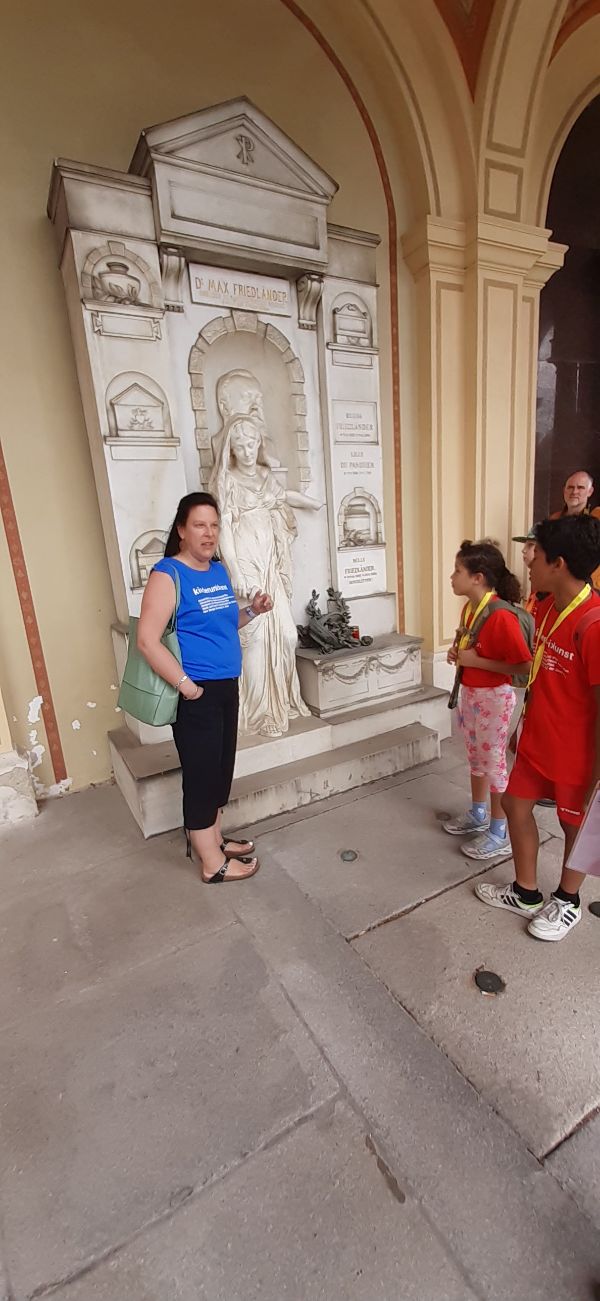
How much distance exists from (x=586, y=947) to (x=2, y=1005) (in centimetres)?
223

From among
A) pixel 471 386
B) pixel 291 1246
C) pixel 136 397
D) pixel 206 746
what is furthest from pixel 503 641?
pixel 471 386

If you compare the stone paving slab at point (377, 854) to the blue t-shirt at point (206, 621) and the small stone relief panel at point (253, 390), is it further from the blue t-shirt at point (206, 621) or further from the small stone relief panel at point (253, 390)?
the small stone relief panel at point (253, 390)

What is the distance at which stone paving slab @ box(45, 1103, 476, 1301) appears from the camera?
124 centimetres

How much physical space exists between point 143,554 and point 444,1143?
295 centimetres

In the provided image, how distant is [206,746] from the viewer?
2377 millimetres

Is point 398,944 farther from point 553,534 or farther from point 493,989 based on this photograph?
point 553,534

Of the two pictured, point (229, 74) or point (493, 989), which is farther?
point (229, 74)

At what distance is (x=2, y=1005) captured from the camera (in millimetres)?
2045

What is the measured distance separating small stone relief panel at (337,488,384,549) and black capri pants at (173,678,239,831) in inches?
80.3

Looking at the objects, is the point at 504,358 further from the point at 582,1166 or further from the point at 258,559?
the point at 582,1166

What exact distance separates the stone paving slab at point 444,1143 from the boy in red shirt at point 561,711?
2.44 feet

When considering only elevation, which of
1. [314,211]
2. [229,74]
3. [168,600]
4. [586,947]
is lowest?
[586,947]

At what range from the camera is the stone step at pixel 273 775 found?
120 inches

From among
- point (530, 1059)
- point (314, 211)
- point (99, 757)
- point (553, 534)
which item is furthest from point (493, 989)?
point (314, 211)
